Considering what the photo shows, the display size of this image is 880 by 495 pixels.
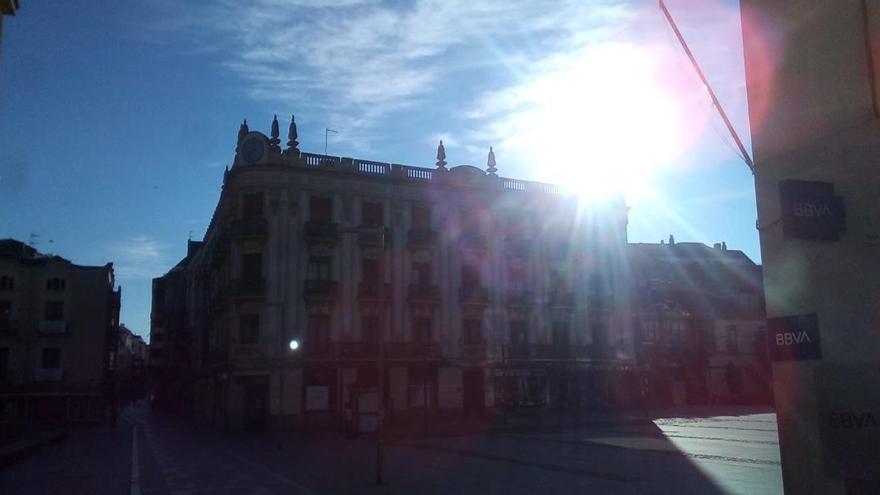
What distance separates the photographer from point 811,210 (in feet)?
29.3

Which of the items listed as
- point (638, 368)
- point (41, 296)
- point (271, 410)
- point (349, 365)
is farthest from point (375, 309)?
point (41, 296)

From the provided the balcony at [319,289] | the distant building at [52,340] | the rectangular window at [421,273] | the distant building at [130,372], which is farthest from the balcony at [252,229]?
the distant building at [130,372]

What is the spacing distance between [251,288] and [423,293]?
11.2 m

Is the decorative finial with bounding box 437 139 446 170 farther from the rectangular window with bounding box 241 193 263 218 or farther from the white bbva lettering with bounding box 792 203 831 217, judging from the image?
the white bbva lettering with bounding box 792 203 831 217

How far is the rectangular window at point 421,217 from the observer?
169ft

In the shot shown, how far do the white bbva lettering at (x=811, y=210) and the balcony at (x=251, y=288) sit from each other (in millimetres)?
40537

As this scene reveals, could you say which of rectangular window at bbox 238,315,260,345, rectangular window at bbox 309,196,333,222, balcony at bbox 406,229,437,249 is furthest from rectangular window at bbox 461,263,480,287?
rectangular window at bbox 238,315,260,345

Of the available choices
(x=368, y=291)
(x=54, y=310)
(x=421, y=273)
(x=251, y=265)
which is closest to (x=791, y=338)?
(x=368, y=291)

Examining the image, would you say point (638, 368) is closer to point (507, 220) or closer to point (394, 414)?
point (507, 220)

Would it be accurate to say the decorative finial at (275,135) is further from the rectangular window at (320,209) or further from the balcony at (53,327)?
the balcony at (53,327)

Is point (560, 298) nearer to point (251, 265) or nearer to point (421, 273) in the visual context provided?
point (421, 273)

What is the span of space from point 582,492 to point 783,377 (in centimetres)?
843

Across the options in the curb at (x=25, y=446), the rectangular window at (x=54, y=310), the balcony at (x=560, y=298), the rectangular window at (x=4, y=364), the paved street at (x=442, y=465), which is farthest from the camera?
the rectangular window at (x=54, y=310)

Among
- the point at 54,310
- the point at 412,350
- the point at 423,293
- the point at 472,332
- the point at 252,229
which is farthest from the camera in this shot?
the point at 54,310
